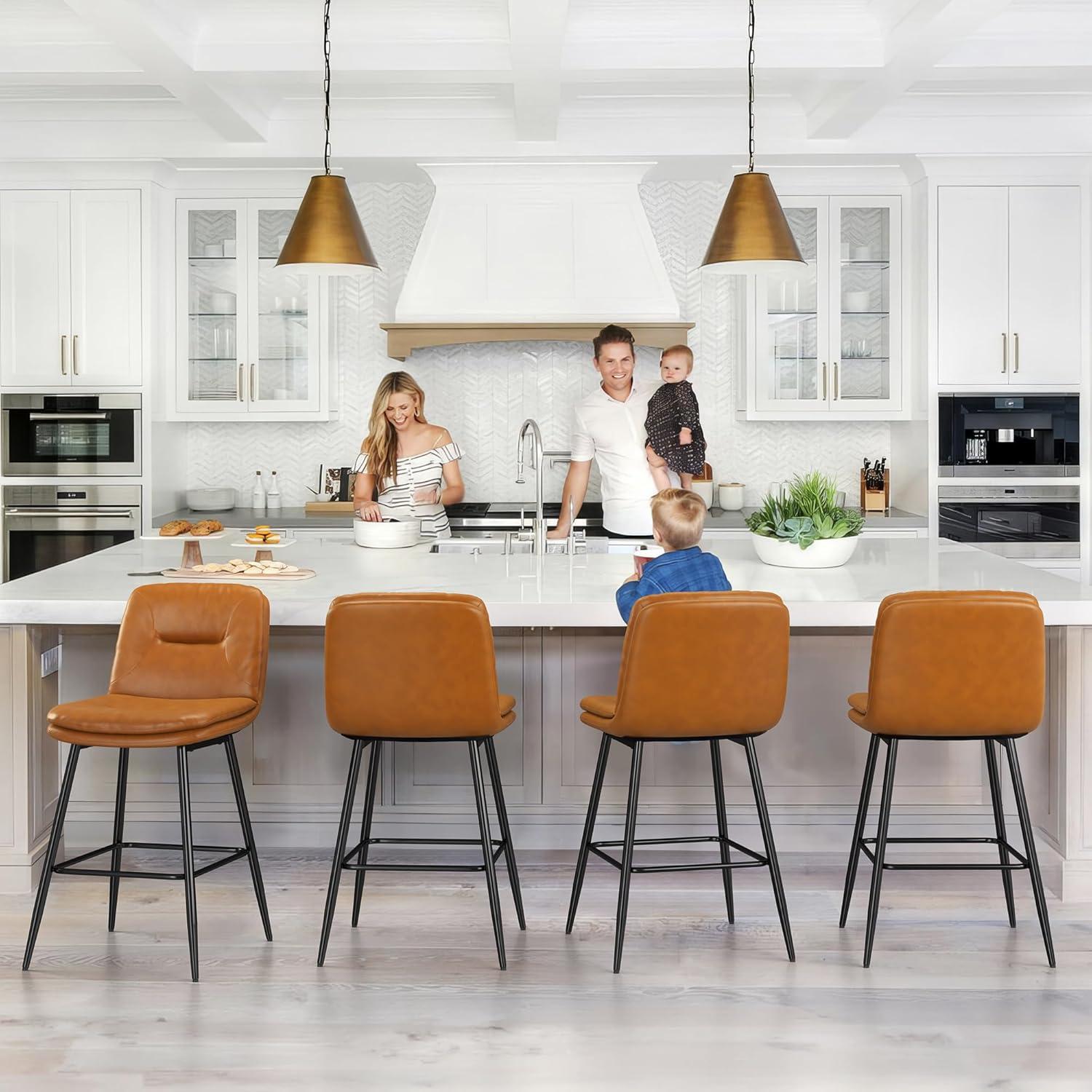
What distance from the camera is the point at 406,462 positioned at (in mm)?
4641

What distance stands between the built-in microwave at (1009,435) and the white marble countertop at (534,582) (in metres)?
1.50

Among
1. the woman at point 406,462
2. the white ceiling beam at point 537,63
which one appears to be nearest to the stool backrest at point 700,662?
the woman at point 406,462

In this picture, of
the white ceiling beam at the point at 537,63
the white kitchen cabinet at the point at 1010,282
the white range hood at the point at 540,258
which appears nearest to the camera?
the white ceiling beam at the point at 537,63

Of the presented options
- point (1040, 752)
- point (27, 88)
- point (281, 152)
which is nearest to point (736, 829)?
point (1040, 752)

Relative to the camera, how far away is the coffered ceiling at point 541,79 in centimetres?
422

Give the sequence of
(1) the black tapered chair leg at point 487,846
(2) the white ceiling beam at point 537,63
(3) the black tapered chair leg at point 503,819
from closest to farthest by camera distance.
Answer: (1) the black tapered chair leg at point 487,846 → (3) the black tapered chair leg at point 503,819 → (2) the white ceiling beam at point 537,63

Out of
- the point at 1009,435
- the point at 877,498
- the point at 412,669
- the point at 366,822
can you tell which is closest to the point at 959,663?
the point at 412,669

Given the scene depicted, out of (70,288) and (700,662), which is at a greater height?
(70,288)

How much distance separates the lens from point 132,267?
5465 millimetres

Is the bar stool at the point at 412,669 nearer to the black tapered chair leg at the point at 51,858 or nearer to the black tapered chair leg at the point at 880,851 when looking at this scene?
the black tapered chair leg at the point at 51,858

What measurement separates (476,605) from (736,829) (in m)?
1.32

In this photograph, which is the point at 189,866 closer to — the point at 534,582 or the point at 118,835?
the point at 118,835

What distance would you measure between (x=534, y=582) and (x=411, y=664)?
0.72 m

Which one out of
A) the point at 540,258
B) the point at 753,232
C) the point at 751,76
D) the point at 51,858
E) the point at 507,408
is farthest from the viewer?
the point at 507,408
